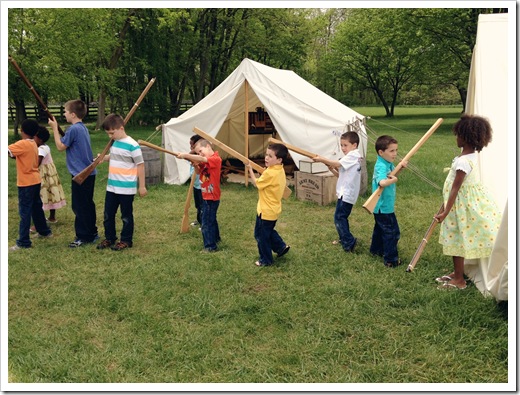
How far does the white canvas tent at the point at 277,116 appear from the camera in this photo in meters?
8.48

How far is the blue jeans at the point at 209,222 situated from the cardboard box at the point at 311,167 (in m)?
3.12

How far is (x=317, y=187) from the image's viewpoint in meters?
7.86

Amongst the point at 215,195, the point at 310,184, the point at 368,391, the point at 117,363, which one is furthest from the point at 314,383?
the point at 310,184

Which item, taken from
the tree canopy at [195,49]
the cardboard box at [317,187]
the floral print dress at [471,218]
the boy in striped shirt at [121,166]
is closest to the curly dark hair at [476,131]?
the floral print dress at [471,218]

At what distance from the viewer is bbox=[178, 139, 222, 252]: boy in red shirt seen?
5.27 m

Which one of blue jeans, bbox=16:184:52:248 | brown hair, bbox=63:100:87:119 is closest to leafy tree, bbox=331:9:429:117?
brown hair, bbox=63:100:87:119

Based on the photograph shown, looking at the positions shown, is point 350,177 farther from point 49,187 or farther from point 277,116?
point 49,187

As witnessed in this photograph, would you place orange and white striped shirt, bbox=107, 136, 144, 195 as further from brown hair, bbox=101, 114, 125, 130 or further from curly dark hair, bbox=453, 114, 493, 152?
curly dark hair, bbox=453, 114, 493, 152

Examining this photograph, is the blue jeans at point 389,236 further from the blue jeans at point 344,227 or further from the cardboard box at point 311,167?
the cardboard box at point 311,167

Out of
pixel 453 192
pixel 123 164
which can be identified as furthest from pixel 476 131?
pixel 123 164

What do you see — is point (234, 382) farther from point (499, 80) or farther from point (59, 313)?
point (499, 80)

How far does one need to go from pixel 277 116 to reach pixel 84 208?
171 inches

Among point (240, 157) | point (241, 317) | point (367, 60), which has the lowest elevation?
point (241, 317)

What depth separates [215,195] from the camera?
17.4 ft
